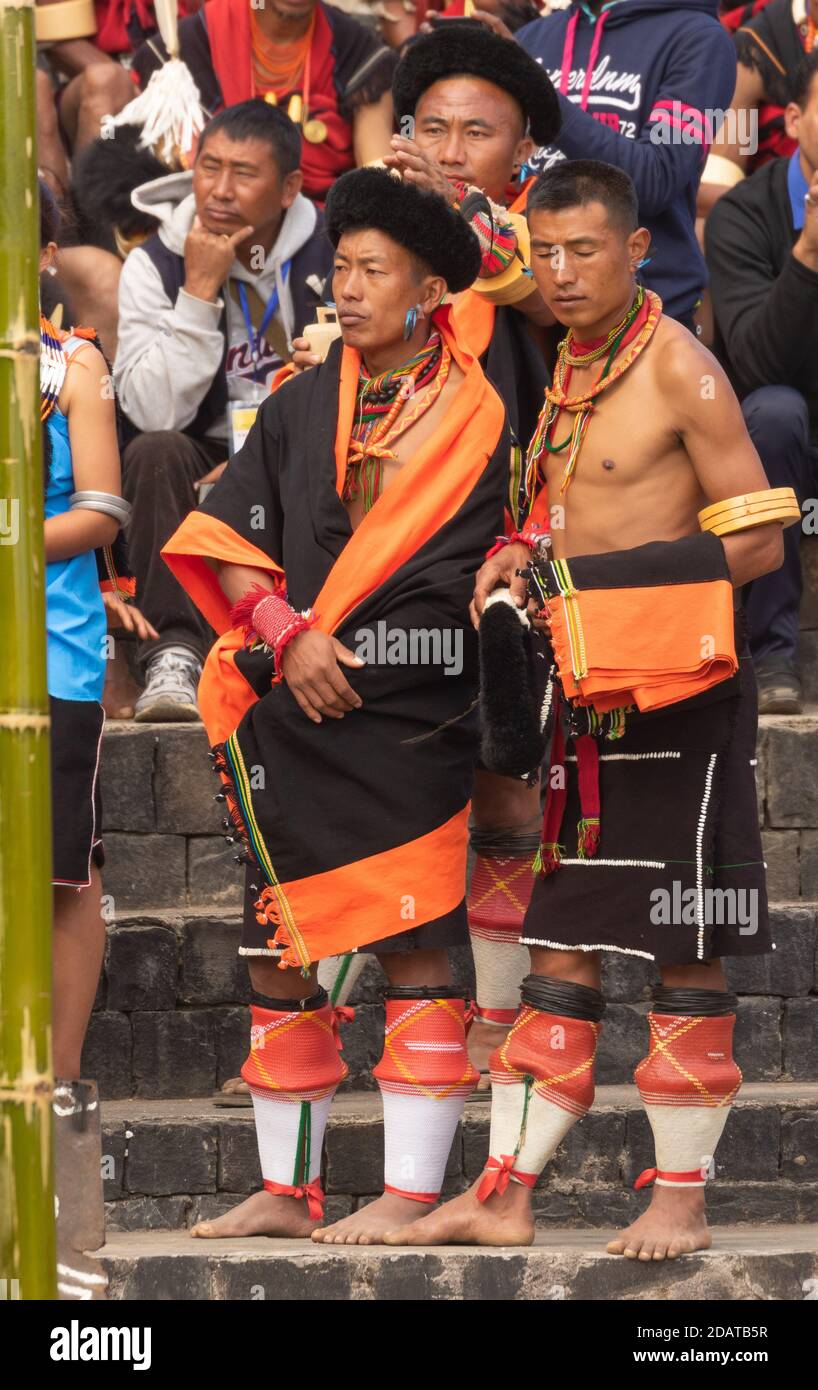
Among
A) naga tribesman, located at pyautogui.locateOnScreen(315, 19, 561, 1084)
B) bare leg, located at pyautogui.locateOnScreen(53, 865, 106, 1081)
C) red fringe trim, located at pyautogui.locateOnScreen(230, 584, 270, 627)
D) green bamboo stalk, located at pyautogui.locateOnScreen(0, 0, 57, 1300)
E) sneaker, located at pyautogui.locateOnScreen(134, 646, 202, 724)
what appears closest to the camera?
green bamboo stalk, located at pyautogui.locateOnScreen(0, 0, 57, 1300)

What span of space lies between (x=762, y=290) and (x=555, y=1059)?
10.4 feet

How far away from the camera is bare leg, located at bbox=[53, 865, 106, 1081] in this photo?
167 inches

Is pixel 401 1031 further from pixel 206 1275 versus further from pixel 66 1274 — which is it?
pixel 66 1274

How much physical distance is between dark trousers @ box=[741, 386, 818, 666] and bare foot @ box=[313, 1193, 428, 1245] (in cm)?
238

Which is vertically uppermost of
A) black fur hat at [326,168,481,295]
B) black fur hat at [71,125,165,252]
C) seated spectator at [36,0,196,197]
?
seated spectator at [36,0,196,197]

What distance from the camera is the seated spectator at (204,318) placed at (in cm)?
576

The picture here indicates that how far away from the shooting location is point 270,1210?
3959 millimetres

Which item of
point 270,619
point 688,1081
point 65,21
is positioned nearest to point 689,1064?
point 688,1081

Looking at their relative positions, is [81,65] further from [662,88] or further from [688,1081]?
[688,1081]

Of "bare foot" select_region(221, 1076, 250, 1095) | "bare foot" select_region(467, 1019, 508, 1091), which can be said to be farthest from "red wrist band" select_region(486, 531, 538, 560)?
"bare foot" select_region(221, 1076, 250, 1095)

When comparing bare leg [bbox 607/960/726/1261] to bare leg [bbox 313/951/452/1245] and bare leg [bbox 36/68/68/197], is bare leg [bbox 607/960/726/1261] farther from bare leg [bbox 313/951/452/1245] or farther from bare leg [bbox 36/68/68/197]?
bare leg [bbox 36/68/68/197]

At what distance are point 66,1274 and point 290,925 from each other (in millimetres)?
965
